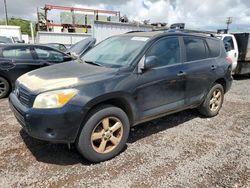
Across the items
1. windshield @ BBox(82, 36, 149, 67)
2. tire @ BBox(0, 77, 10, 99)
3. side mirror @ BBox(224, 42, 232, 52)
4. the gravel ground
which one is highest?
windshield @ BBox(82, 36, 149, 67)

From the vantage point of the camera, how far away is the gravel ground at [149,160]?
2949mm

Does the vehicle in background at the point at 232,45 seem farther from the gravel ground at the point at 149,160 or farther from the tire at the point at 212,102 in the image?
the gravel ground at the point at 149,160

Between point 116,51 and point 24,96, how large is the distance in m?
1.61

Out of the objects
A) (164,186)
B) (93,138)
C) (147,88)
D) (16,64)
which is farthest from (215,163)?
(16,64)

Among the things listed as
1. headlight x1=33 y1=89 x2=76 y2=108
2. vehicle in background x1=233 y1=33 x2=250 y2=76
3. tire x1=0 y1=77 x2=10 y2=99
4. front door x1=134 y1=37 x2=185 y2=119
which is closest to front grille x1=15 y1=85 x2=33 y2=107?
headlight x1=33 y1=89 x2=76 y2=108

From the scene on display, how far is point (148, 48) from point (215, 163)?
194cm

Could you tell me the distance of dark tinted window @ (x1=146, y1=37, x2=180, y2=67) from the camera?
153 inches

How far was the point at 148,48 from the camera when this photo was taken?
3.75 m

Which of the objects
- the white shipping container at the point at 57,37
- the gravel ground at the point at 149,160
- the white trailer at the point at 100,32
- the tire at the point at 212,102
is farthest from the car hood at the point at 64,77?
the white shipping container at the point at 57,37

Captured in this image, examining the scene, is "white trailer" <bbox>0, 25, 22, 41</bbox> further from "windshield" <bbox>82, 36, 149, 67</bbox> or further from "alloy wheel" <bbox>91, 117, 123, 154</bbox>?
"alloy wheel" <bbox>91, 117, 123, 154</bbox>

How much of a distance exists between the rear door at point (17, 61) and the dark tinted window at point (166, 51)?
13.6ft

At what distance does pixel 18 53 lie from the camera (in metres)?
6.70

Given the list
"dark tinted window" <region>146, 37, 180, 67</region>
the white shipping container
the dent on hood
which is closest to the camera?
the dent on hood

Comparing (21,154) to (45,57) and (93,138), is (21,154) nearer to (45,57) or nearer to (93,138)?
(93,138)
